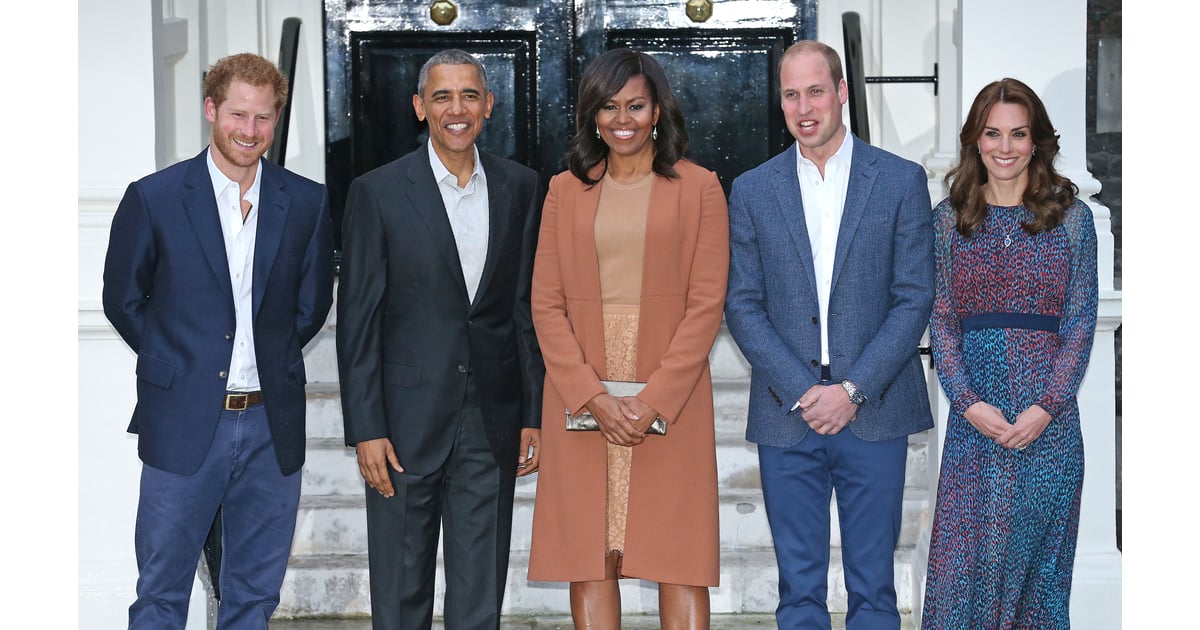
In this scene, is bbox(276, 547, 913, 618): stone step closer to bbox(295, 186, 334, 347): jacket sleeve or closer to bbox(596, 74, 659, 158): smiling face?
bbox(295, 186, 334, 347): jacket sleeve

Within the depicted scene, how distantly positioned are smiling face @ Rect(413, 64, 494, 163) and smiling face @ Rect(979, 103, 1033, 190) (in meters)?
1.46

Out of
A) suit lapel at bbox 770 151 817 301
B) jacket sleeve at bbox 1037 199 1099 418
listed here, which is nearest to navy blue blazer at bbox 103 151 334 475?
suit lapel at bbox 770 151 817 301

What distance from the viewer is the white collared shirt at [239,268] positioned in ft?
11.9

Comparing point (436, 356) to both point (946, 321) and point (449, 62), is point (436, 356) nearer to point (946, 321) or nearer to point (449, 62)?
point (449, 62)

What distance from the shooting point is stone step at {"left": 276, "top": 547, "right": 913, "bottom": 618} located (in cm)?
489

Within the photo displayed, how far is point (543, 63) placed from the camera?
21.1 ft

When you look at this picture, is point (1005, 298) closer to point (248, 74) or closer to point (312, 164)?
point (248, 74)

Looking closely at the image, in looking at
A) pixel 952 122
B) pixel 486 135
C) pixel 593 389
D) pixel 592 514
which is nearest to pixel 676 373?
pixel 593 389

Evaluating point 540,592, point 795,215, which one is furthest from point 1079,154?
point 540,592

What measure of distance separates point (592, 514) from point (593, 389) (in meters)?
0.38

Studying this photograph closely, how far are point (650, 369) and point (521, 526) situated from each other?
163 cm

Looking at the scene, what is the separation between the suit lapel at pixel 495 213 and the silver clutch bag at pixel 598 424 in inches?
16.8

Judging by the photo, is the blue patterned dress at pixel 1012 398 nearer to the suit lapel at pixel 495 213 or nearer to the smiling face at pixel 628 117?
the smiling face at pixel 628 117

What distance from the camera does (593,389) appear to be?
3.56 meters
